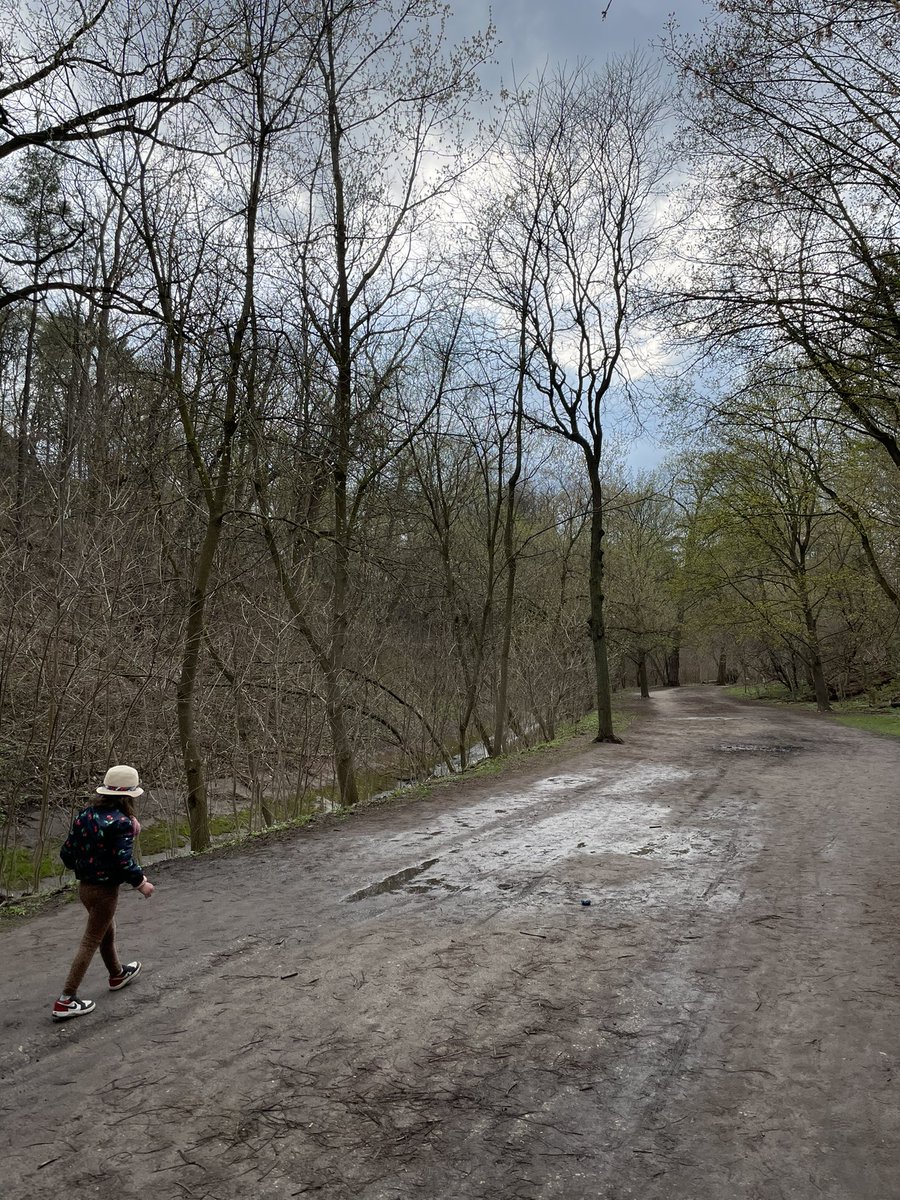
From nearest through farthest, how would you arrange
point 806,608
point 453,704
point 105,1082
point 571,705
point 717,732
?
1. point 105,1082
2. point 453,704
3. point 717,732
4. point 571,705
5. point 806,608

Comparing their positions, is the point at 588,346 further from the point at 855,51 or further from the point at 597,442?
the point at 855,51

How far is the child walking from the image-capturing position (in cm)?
440

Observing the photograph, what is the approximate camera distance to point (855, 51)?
849 centimetres

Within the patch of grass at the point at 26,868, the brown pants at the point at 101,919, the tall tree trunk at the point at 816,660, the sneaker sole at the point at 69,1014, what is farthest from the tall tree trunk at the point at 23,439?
the tall tree trunk at the point at 816,660

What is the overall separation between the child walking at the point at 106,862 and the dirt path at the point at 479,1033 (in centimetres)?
26

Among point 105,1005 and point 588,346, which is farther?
point 588,346

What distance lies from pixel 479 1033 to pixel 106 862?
2.24m

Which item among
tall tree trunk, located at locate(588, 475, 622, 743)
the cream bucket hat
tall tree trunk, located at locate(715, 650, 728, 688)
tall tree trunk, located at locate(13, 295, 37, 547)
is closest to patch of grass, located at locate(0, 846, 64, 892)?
tall tree trunk, located at locate(13, 295, 37, 547)

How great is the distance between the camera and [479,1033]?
383 cm

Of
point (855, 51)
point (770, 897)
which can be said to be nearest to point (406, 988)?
point (770, 897)

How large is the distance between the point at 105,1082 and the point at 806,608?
30.5 meters

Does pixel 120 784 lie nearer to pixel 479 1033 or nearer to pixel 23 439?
pixel 479 1033

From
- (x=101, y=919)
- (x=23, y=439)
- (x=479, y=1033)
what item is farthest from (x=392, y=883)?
(x=23, y=439)

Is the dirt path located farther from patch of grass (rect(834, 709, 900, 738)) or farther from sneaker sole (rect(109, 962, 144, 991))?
patch of grass (rect(834, 709, 900, 738))
